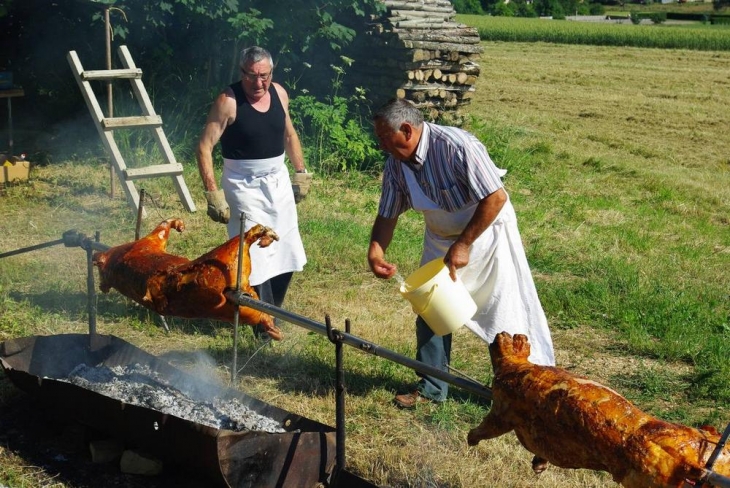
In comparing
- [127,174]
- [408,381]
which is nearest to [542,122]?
[127,174]

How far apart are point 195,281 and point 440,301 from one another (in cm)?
134

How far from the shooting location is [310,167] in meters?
11.2

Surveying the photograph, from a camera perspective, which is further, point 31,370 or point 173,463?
point 31,370

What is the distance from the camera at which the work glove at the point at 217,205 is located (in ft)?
19.4

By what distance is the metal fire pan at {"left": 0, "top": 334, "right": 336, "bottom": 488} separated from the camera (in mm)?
4047

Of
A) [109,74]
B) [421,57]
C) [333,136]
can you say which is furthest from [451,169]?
[421,57]

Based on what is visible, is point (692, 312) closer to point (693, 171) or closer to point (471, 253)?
point (471, 253)

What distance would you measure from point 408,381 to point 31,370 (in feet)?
7.62

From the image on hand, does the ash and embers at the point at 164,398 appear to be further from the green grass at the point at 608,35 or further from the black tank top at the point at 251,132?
the green grass at the point at 608,35

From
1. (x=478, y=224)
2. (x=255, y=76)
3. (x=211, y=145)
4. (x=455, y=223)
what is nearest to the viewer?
(x=478, y=224)

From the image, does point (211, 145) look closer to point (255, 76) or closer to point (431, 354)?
point (255, 76)

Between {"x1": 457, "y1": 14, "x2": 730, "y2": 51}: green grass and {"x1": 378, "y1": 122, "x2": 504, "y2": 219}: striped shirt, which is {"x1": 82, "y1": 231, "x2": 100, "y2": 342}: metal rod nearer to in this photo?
{"x1": 378, "y1": 122, "x2": 504, "y2": 219}: striped shirt

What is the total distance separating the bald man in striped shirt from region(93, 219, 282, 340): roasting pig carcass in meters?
0.69

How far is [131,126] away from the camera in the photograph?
970 centimetres
